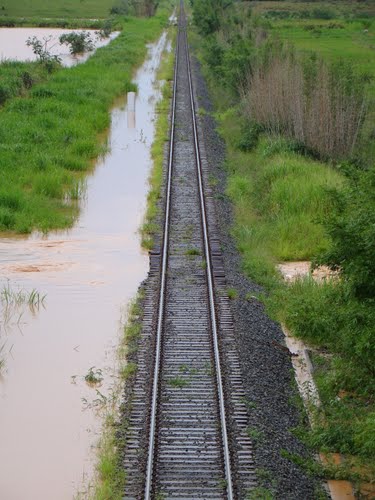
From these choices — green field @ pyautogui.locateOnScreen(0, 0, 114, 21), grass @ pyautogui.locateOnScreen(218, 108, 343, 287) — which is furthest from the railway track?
green field @ pyautogui.locateOnScreen(0, 0, 114, 21)

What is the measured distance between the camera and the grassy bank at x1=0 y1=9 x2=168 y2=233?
63.4 ft

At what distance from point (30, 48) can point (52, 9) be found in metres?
34.2

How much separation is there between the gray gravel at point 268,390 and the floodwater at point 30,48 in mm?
38885

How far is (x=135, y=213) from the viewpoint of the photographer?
20453 millimetres

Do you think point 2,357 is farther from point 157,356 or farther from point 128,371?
point 157,356

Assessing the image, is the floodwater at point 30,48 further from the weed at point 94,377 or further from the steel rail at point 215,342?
the weed at point 94,377

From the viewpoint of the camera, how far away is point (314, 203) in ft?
60.8

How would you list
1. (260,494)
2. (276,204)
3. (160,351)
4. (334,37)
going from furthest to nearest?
(334,37) < (276,204) < (160,351) < (260,494)

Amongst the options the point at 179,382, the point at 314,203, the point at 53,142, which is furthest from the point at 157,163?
the point at 179,382

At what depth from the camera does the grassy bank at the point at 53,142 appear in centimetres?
1931

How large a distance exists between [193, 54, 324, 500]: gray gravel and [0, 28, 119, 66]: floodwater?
38885 mm

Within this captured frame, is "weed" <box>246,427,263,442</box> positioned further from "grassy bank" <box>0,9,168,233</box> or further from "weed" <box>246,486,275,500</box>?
"grassy bank" <box>0,9,168,233</box>

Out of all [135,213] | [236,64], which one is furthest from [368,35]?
[135,213]

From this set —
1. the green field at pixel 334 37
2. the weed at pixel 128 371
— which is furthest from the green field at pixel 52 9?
the weed at pixel 128 371
